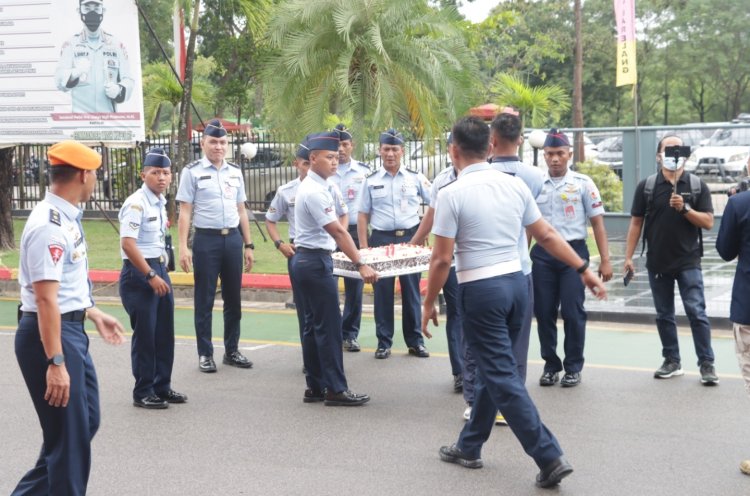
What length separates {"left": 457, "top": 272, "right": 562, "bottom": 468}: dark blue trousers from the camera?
5.73 metres

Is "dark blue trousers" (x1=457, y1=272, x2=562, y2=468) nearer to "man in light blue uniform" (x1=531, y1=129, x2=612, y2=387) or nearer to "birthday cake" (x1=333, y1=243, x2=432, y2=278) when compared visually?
"birthday cake" (x1=333, y1=243, x2=432, y2=278)

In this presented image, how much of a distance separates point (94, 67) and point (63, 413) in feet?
36.8

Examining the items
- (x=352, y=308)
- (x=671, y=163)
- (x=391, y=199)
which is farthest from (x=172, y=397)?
(x=671, y=163)

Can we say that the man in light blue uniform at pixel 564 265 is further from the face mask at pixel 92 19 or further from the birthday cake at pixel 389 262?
the face mask at pixel 92 19

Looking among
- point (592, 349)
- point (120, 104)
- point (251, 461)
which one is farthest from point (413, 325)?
point (120, 104)

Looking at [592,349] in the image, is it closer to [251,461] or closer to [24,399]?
[251,461]

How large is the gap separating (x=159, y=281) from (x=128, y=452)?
4.75 feet

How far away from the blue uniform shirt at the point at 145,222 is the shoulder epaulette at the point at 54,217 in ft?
9.82

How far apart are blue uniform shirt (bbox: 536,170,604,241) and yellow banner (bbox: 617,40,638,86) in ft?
28.5

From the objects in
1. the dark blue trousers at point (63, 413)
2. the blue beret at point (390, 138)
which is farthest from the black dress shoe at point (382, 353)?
the dark blue trousers at point (63, 413)

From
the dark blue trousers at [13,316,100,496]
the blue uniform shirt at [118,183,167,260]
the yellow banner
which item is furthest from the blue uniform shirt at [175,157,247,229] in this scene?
the yellow banner

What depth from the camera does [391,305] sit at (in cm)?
979

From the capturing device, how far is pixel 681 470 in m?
6.15

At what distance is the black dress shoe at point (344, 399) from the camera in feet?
26.0
